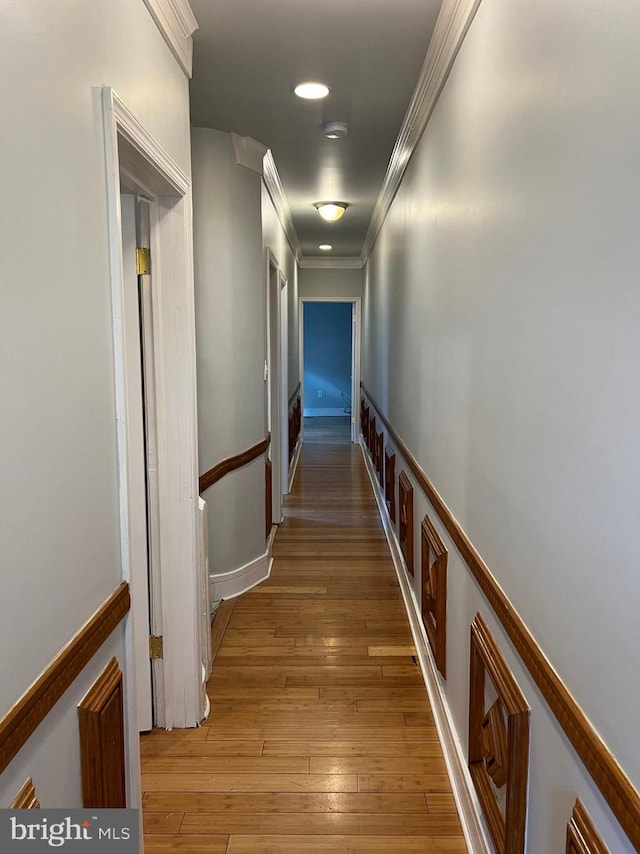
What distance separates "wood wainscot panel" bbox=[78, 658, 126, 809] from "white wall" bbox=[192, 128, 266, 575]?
1728mm

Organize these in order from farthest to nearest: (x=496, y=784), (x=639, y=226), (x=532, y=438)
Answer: (x=496, y=784), (x=532, y=438), (x=639, y=226)

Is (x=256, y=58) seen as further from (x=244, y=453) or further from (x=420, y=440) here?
(x=244, y=453)

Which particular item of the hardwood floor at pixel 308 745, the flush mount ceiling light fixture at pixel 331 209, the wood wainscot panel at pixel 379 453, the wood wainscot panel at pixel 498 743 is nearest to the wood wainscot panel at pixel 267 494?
the hardwood floor at pixel 308 745

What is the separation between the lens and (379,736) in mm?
2336

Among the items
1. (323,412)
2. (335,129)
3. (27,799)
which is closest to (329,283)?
(323,412)

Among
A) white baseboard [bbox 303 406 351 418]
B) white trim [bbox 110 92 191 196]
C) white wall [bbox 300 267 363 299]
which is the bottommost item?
white baseboard [bbox 303 406 351 418]

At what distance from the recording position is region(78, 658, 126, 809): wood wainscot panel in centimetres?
129

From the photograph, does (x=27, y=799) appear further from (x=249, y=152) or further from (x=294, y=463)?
(x=294, y=463)

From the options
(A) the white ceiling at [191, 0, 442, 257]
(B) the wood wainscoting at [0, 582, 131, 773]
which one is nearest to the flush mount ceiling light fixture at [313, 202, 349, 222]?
(A) the white ceiling at [191, 0, 442, 257]

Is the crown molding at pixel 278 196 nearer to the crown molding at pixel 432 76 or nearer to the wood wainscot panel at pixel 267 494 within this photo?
the crown molding at pixel 432 76

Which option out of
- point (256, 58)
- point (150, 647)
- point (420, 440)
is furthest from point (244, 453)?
point (256, 58)

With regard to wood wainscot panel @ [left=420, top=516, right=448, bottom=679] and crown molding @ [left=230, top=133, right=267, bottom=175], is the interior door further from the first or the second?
crown molding @ [left=230, top=133, right=267, bottom=175]

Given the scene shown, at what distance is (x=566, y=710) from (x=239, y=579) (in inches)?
106

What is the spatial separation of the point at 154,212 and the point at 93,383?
3.39 ft
